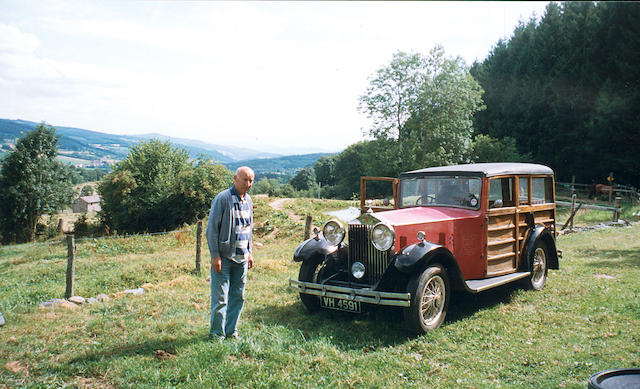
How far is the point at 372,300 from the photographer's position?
5125mm

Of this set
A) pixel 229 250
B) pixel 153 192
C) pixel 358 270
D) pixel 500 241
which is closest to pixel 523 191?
pixel 500 241

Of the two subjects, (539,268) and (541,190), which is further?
(541,190)

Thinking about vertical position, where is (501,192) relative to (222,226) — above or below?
above

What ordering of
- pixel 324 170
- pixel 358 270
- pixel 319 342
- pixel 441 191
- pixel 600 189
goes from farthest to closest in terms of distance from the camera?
pixel 324 170 → pixel 600 189 → pixel 441 191 → pixel 358 270 → pixel 319 342

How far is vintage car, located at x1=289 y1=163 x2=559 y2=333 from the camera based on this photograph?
5.37 metres

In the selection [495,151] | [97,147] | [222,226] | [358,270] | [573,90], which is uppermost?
[573,90]

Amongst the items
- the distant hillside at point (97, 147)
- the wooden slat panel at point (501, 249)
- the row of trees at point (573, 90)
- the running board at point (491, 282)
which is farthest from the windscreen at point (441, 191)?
the distant hillside at point (97, 147)

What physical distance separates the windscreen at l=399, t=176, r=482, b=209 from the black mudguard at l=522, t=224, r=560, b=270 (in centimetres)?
147

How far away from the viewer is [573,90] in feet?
102

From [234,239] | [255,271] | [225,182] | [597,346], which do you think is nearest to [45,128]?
[225,182]

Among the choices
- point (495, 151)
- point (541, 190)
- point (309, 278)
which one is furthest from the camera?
point (495, 151)

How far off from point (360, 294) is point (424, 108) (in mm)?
30773

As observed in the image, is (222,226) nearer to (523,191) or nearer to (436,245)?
(436,245)

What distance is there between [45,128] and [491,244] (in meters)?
50.0
